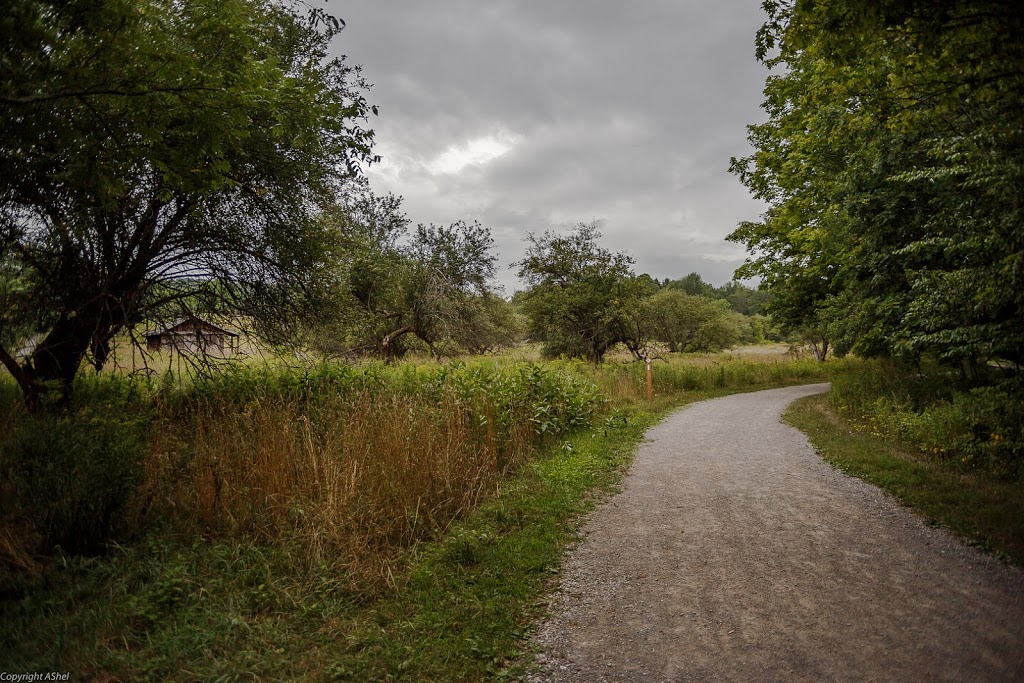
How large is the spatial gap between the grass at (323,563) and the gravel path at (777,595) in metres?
0.45

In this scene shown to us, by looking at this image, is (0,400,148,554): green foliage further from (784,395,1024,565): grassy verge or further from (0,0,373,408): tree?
(784,395,1024,565): grassy verge

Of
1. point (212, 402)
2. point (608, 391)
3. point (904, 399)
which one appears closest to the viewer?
point (212, 402)

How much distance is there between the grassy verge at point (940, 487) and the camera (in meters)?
4.36

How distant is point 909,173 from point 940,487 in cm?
529

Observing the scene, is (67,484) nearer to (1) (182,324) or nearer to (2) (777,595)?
(1) (182,324)

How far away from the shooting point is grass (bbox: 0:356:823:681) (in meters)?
3.08

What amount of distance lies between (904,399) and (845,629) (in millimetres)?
9719

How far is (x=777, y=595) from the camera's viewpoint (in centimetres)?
357

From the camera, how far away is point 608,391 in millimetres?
13969

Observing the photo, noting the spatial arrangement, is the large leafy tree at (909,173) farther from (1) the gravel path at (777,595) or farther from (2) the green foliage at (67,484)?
(2) the green foliage at (67,484)

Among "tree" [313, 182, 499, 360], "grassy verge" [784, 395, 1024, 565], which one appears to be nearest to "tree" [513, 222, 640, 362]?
"tree" [313, 182, 499, 360]

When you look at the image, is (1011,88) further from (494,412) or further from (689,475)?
(494,412)

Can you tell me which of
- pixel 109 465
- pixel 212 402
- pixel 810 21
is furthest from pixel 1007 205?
pixel 212 402

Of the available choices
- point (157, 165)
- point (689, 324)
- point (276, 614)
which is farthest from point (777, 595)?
point (689, 324)
